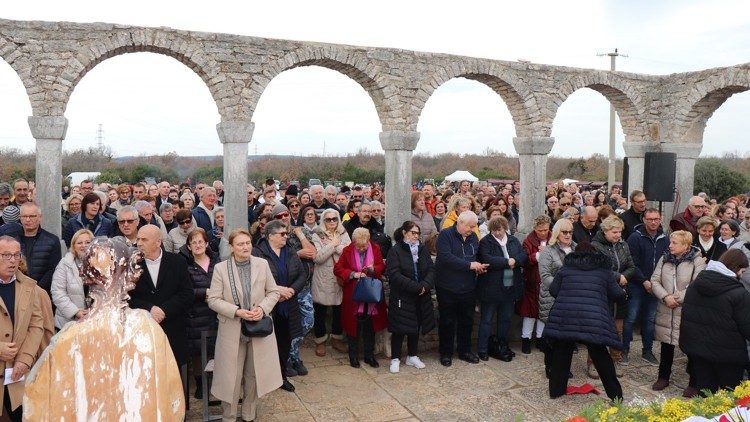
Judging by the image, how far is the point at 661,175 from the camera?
34.5 ft

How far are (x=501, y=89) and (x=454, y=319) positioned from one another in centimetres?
528

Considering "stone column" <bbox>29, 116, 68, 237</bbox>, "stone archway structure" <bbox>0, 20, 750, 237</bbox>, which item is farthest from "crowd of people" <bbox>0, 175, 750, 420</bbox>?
"stone archway structure" <bbox>0, 20, 750, 237</bbox>

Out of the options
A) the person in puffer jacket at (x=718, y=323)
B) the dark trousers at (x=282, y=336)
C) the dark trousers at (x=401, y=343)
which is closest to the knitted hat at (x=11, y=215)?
the dark trousers at (x=282, y=336)

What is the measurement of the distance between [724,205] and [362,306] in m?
5.47

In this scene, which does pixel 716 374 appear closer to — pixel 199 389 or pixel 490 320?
pixel 490 320

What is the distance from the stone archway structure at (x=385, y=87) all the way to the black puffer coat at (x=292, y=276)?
3.04 metres

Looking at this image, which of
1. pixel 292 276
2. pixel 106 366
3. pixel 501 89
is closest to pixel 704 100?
pixel 501 89

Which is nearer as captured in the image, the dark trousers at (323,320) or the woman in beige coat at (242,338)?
the woman in beige coat at (242,338)

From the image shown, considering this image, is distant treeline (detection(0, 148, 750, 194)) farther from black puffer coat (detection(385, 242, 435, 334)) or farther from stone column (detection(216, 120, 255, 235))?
black puffer coat (detection(385, 242, 435, 334))

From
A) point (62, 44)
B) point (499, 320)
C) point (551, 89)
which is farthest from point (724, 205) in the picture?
point (62, 44)

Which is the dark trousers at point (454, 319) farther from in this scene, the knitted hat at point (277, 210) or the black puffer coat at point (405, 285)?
the knitted hat at point (277, 210)

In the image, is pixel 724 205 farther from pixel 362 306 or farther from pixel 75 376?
pixel 75 376

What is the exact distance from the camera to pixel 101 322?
2.08 m

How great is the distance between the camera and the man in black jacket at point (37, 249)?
5035 millimetres
